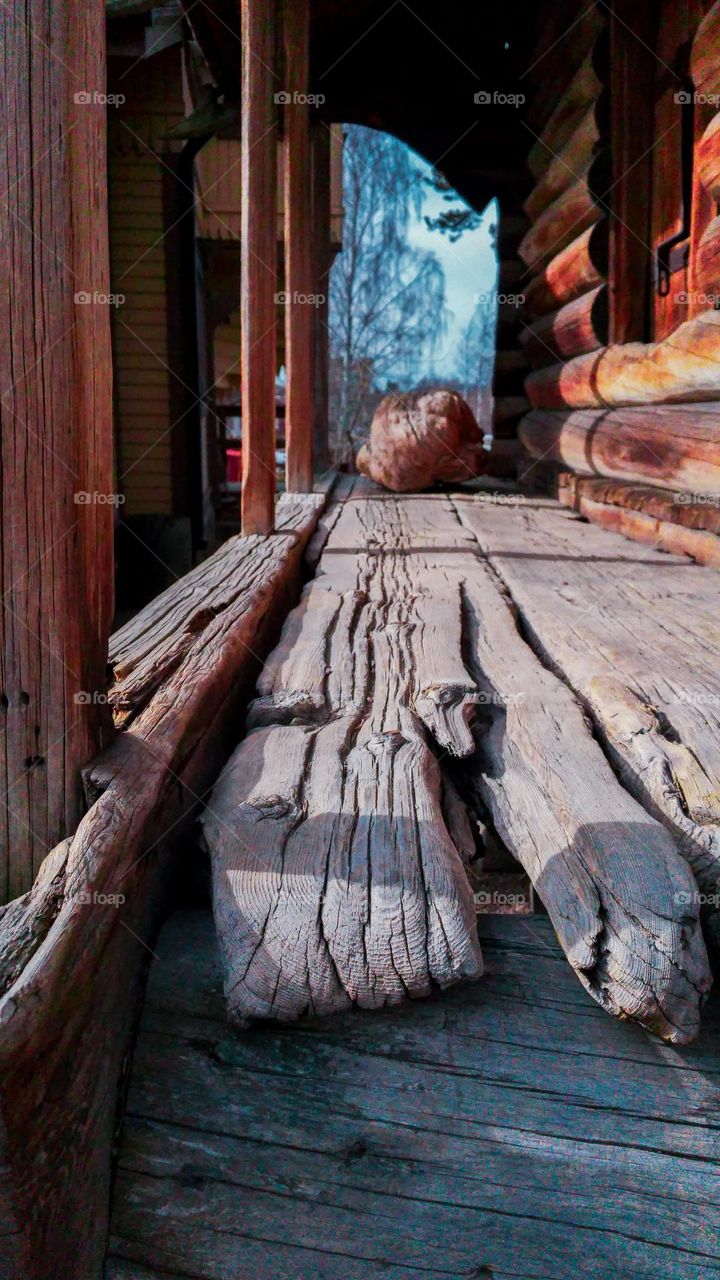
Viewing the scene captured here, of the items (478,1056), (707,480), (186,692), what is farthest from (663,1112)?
(707,480)

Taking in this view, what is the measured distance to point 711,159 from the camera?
12.5 ft

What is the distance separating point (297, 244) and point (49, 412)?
4450 millimetres

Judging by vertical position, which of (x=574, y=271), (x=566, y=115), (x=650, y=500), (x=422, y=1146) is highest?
(x=566, y=115)

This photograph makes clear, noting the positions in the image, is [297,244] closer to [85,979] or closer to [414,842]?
[414,842]

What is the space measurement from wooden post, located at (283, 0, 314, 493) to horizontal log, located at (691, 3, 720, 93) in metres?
1.89

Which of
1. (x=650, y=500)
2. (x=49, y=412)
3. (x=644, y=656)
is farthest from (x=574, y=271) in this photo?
(x=49, y=412)

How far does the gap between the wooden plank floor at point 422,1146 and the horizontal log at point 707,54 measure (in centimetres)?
404

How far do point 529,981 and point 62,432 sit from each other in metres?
0.97

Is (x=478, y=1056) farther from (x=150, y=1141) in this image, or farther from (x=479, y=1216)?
(x=150, y=1141)

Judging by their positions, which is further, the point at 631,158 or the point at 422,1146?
the point at 631,158

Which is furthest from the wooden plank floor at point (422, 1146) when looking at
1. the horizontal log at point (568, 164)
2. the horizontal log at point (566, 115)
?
the horizontal log at point (566, 115)

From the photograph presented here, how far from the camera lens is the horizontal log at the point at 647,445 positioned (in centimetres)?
365

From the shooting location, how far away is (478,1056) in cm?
123

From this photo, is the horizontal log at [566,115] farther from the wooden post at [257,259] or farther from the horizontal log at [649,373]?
the wooden post at [257,259]
